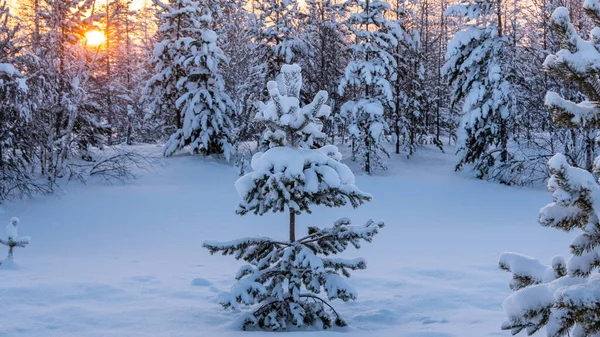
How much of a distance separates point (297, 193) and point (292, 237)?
30.9 inches

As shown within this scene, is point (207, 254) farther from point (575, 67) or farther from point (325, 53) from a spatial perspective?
point (325, 53)

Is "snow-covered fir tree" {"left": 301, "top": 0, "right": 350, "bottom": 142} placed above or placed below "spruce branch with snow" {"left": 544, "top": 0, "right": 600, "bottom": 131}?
above

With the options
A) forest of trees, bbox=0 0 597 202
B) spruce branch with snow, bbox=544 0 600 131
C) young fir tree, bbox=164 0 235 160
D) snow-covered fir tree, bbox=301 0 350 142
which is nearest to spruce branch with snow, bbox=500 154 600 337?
spruce branch with snow, bbox=544 0 600 131

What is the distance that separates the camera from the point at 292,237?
6.88m

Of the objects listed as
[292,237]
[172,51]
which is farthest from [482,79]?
[292,237]

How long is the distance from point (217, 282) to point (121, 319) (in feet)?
8.83

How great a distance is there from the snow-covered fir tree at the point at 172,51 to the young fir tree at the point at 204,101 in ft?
1.01

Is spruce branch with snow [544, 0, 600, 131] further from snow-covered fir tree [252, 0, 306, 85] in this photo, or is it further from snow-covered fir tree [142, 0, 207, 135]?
snow-covered fir tree [252, 0, 306, 85]

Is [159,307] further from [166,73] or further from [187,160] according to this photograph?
[166,73]

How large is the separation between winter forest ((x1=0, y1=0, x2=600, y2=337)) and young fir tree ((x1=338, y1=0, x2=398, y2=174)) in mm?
95

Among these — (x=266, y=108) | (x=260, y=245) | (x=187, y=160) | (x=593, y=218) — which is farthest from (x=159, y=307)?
(x=187, y=160)

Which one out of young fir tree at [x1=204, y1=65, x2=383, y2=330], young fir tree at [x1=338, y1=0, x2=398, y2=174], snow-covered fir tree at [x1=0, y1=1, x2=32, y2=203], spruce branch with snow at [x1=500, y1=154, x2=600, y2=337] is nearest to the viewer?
spruce branch with snow at [x1=500, y1=154, x2=600, y2=337]

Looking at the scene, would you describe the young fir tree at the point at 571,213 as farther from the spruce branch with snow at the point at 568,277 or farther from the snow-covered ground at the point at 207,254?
the snow-covered ground at the point at 207,254

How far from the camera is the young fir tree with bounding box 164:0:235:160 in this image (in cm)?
2373
